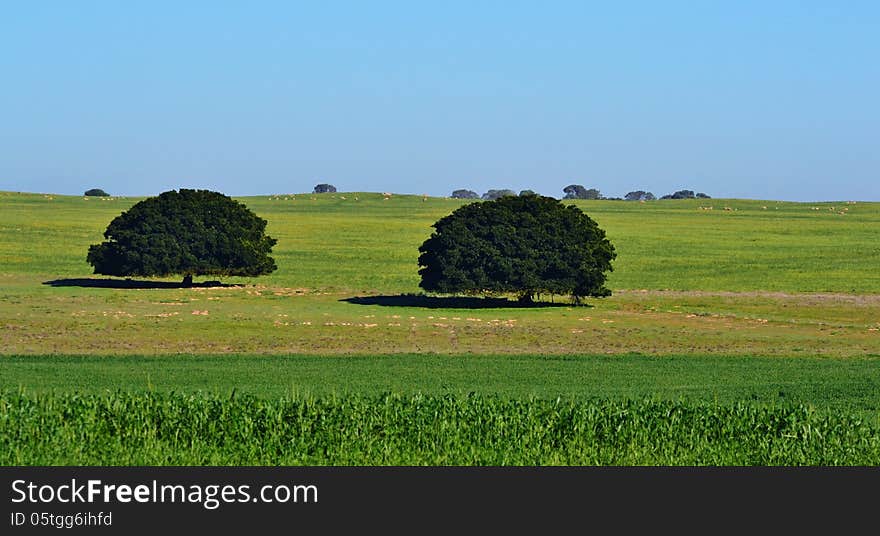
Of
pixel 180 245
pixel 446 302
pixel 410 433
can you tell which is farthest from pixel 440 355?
pixel 180 245

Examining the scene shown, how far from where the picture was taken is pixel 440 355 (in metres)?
44.4

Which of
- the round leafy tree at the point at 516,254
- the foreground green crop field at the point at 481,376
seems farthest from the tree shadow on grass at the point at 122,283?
the foreground green crop field at the point at 481,376

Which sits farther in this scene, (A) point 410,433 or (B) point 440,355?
(B) point 440,355

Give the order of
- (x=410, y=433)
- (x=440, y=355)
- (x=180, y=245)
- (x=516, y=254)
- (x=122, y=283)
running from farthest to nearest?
(x=122, y=283) → (x=180, y=245) → (x=516, y=254) → (x=440, y=355) → (x=410, y=433)

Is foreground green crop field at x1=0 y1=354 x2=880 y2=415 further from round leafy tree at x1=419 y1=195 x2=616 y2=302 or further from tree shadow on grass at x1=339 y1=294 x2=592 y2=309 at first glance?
tree shadow on grass at x1=339 y1=294 x2=592 y2=309

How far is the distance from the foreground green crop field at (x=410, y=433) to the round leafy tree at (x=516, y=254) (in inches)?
1403

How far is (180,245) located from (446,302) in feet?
47.8

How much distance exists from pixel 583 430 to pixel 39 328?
3153cm

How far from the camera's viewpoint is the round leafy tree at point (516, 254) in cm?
6184

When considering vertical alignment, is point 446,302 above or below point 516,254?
below

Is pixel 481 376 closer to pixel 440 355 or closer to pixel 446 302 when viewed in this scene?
pixel 440 355

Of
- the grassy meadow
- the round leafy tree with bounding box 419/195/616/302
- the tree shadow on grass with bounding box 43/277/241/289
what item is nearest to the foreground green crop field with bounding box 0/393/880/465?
the grassy meadow

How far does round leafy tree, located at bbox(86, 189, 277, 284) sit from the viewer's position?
68.5 m

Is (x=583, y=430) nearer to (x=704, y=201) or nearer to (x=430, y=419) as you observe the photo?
(x=430, y=419)
